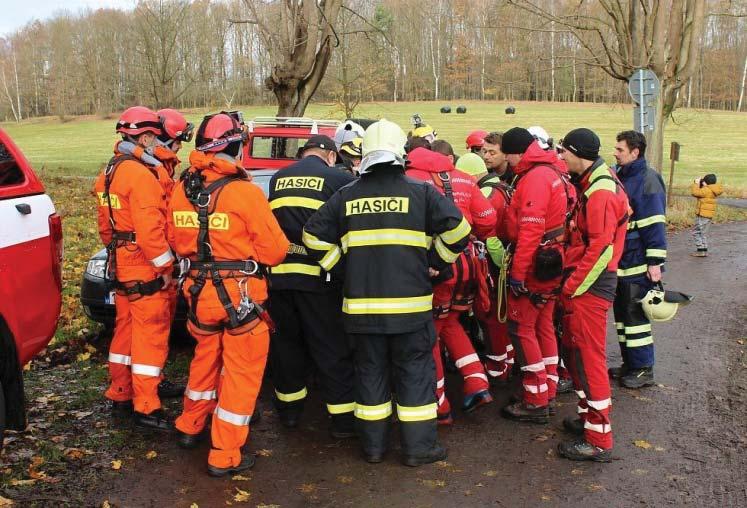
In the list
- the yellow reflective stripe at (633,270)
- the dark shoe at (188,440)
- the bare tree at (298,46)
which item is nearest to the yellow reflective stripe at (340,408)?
the dark shoe at (188,440)

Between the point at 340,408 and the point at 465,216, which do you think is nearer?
the point at 340,408

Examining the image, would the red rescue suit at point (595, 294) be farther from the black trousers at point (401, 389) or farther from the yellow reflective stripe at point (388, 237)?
the yellow reflective stripe at point (388, 237)

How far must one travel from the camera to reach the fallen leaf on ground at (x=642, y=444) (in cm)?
466

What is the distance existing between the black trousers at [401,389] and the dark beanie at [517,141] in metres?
1.76

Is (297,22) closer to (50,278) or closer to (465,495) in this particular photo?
(50,278)

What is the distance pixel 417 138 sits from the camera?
5.75 metres

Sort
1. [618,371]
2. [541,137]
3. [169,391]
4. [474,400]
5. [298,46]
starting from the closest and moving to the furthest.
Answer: [474,400]
[169,391]
[541,137]
[618,371]
[298,46]

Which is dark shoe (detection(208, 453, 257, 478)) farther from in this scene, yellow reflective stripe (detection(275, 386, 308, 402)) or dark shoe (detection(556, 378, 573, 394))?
dark shoe (detection(556, 378, 573, 394))

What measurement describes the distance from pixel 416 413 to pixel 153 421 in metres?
1.94

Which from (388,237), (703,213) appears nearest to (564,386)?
(388,237)

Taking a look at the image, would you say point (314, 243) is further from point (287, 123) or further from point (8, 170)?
point (287, 123)

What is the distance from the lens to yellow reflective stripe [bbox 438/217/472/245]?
167 inches

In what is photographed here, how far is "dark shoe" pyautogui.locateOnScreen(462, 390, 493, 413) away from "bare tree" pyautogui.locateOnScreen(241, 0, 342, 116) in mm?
9807

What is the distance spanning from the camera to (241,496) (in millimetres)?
3943
